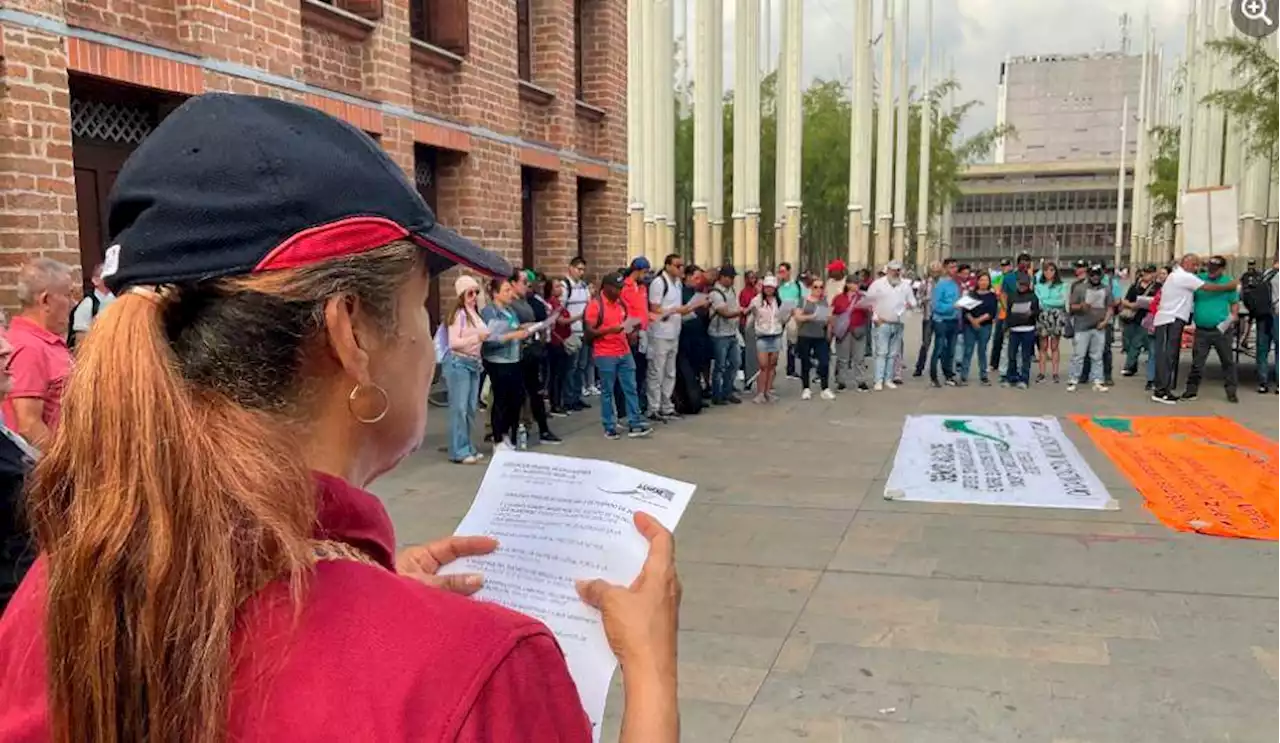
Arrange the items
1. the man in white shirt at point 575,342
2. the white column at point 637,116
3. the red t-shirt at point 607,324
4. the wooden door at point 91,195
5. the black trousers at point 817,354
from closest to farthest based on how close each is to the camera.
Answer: the wooden door at point 91,195
the red t-shirt at point 607,324
the man in white shirt at point 575,342
the black trousers at point 817,354
the white column at point 637,116

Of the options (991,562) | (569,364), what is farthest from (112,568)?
(569,364)

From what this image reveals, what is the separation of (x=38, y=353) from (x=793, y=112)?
24.3m

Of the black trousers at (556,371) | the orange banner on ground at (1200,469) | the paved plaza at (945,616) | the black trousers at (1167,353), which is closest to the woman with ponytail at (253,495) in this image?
the paved plaza at (945,616)

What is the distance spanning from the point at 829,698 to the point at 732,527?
2724mm

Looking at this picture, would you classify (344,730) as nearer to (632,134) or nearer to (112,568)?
(112,568)

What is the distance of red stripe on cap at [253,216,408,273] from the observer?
983mm

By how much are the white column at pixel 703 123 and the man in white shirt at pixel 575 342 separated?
11.2 meters

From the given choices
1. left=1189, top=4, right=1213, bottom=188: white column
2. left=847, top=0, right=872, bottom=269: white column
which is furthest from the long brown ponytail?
left=1189, top=4, right=1213, bottom=188: white column

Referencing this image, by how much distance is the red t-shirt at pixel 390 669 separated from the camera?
2.80 ft

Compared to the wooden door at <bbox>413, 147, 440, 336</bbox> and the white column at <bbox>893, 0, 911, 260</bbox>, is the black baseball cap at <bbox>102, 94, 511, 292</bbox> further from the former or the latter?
the white column at <bbox>893, 0, 911, 260</bbox>

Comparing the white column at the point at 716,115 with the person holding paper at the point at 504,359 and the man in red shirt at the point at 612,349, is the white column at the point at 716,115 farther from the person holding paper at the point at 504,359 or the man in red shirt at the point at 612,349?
the person holding paper at the point at 504,359

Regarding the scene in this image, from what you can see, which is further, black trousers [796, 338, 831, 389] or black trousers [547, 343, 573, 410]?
black trousers [796, 338, 831, 389]

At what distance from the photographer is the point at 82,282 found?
297 inches

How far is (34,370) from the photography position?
3896mm
